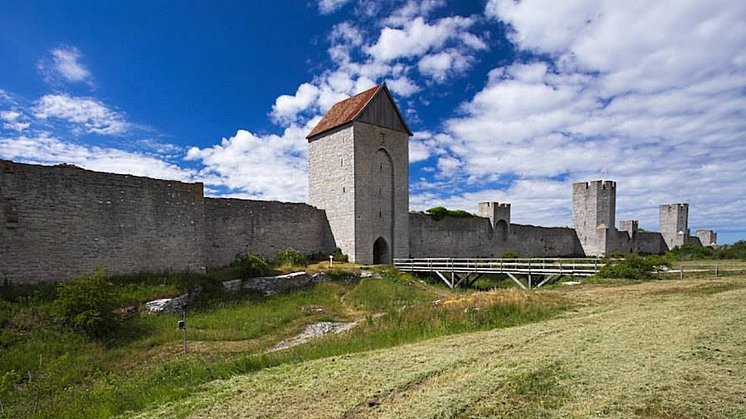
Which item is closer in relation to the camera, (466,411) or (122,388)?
(466,411)

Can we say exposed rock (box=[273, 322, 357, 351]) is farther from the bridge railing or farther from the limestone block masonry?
the bridge railing

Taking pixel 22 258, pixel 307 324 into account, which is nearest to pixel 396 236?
pixel 307 324

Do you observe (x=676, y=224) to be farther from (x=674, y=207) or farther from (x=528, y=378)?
(x=528, y=378)

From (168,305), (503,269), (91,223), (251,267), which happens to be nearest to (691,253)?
(503,269)

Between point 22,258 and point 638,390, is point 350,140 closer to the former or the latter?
point 22,258

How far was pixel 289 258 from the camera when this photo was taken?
769 inches

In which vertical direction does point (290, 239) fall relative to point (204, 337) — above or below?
A: above

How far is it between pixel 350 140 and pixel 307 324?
41.0 feet

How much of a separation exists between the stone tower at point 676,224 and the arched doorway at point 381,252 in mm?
37968

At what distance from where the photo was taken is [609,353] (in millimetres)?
4863

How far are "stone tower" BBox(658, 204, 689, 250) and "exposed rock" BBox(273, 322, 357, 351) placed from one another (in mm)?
46830

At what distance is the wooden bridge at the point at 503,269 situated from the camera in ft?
53.9

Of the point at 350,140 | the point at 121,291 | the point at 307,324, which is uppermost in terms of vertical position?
the point at 350,140

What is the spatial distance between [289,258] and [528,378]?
1636cm
